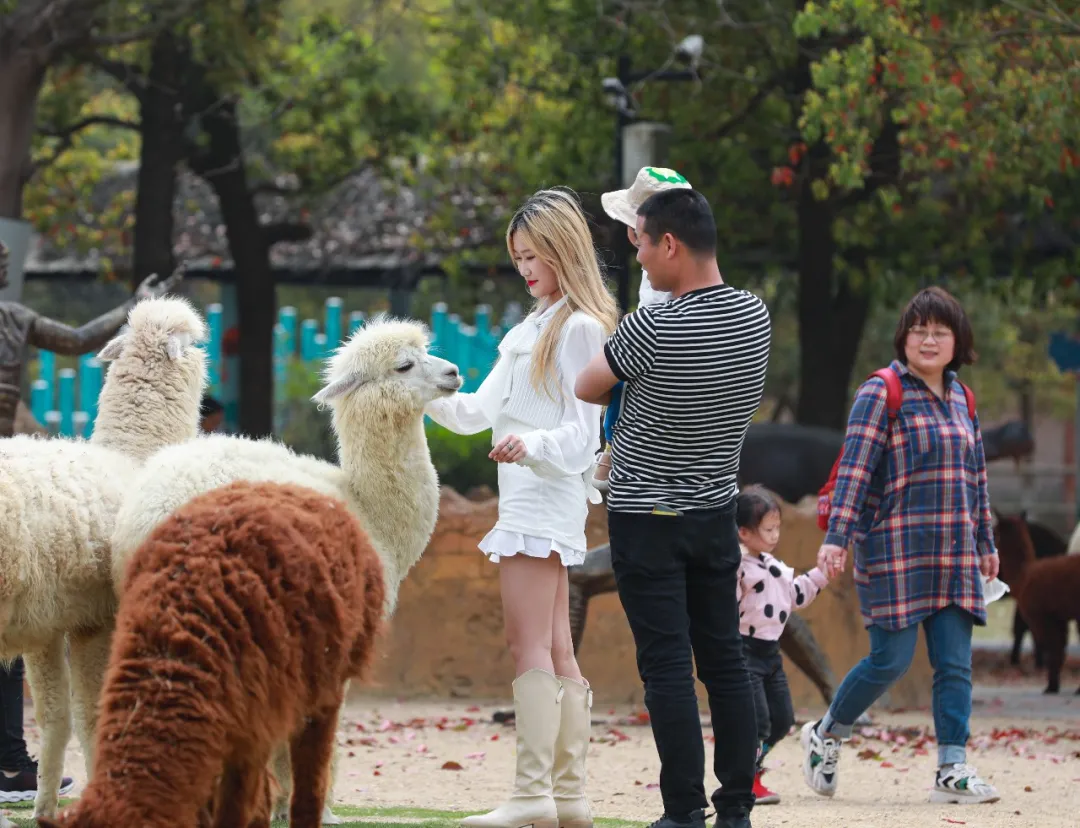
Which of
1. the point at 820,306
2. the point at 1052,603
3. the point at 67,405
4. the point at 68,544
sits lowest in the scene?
the point at 1052,603

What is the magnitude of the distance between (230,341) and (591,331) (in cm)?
1495

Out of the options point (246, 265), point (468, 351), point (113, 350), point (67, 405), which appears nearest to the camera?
point (113, 350)

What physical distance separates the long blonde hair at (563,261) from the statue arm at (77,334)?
99.8 inches

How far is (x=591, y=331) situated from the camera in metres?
5.03

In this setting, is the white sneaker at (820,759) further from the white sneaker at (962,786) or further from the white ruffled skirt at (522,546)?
the white ruffled skirt at (522,546)

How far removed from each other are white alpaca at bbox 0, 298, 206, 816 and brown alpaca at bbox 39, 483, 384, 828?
3.20 feet

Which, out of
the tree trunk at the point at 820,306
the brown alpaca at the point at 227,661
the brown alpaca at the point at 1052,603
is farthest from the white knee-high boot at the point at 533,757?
the tree trunk at the point at 820,306

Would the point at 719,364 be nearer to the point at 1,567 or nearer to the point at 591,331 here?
the point at 591,331

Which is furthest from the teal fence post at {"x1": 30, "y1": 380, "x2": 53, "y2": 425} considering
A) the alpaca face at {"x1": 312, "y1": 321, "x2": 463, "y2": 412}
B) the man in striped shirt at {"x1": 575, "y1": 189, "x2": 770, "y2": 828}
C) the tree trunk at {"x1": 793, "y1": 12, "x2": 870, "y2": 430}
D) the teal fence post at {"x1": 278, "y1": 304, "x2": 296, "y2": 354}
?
the man in striped shirt at {"x1": 575, "y1": 189, "x2": 770, "y2": 828}

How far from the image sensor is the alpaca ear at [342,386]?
561 centimetres

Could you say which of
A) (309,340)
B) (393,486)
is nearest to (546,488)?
(393,486)

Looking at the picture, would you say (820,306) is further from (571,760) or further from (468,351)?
(571,760)

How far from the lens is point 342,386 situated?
563 cm

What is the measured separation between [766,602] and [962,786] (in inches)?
40.7
